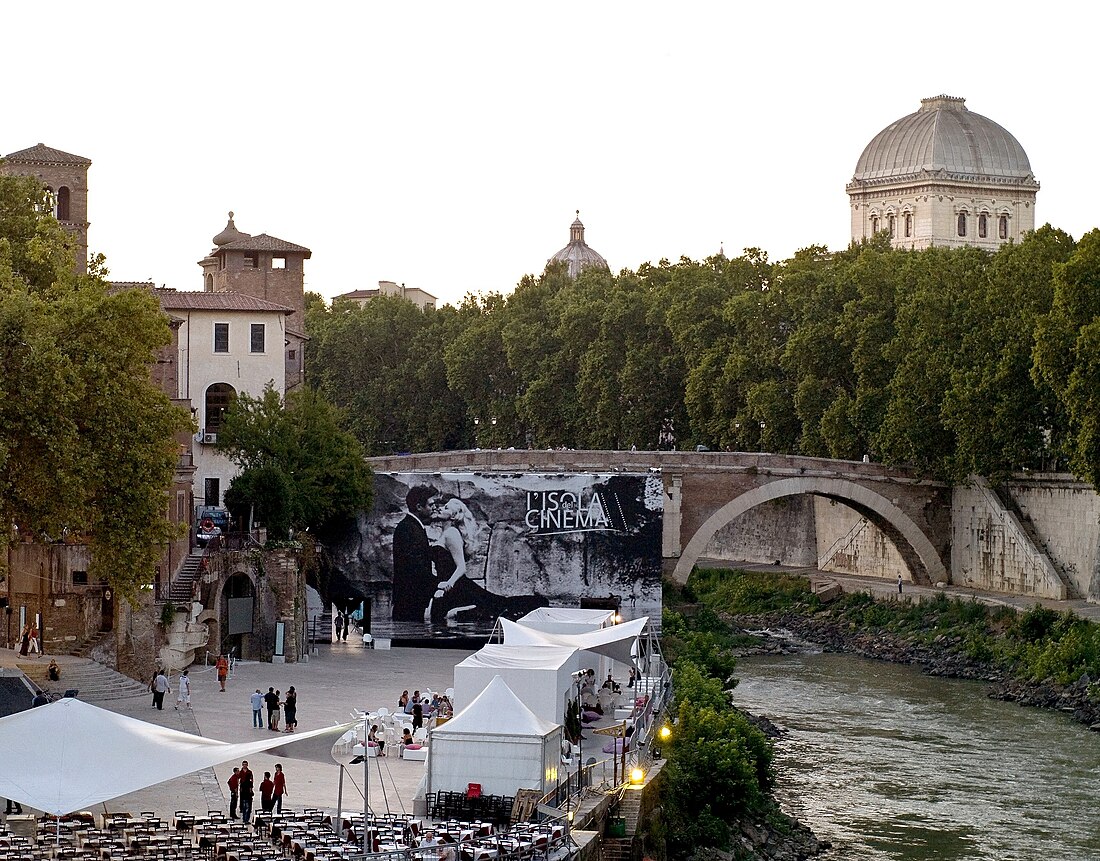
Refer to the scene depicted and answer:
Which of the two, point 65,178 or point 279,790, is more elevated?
point 65,178

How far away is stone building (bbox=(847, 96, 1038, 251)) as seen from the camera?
297ft

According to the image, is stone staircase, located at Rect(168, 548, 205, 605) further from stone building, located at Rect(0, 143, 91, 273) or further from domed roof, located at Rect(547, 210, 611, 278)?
domed roof, located at Rect(547, 210, 611, 278)

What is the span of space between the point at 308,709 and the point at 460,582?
11.6 metres

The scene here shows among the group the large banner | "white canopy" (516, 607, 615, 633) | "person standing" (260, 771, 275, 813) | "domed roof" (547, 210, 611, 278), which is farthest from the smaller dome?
"domed roof" (547, 210, 611, 278)

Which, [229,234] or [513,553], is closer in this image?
[513,553]

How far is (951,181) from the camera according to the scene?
90500 mm

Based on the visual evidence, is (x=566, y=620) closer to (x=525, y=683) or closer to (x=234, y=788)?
(x=525, y=683)

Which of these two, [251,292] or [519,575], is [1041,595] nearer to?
[519,575]

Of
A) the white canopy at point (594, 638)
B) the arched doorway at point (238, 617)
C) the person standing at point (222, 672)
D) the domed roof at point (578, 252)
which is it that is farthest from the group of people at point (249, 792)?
the domed roof at point (578, 252)

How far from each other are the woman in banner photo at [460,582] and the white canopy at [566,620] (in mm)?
5904

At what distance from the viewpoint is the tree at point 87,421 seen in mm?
29422

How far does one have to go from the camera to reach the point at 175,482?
40375 millimetres

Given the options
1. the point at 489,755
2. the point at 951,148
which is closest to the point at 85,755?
the point at 489,755

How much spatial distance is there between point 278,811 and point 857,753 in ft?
51.2
